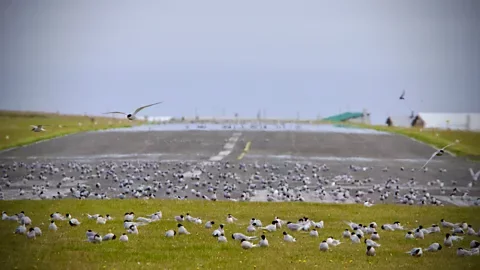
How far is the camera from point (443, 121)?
73.6 metres

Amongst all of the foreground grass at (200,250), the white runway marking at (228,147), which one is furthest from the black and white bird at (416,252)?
the white runway marking at (228,147)

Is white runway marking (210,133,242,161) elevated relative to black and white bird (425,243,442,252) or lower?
elevated

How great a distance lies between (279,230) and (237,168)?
91.8 ft

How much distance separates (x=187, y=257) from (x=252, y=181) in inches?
1042

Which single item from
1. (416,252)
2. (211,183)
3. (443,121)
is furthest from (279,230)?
(443,121)

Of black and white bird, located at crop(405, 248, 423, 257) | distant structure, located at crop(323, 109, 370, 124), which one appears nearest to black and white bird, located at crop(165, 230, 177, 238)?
black and white bird, located at crop(405, 248, 423, 257)

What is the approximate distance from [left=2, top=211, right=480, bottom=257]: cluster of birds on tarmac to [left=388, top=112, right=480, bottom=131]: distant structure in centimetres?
2028

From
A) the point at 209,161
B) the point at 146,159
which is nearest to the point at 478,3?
the point at 209,161

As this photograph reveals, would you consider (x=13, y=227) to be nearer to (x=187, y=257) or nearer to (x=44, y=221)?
(x=44, y=221)

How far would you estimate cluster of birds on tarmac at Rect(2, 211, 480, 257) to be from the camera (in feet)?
81.9

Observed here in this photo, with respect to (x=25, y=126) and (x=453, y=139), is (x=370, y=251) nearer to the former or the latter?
(x=453, y=139)

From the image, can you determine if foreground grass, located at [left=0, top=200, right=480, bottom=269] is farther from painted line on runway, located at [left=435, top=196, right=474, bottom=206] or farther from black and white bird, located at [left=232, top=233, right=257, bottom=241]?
painted line on runway, located at [left=435, top=196, right=474, bottom=206]

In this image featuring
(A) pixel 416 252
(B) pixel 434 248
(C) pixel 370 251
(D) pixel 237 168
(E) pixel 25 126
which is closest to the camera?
(A) pixel 416 252

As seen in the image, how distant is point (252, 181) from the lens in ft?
163
